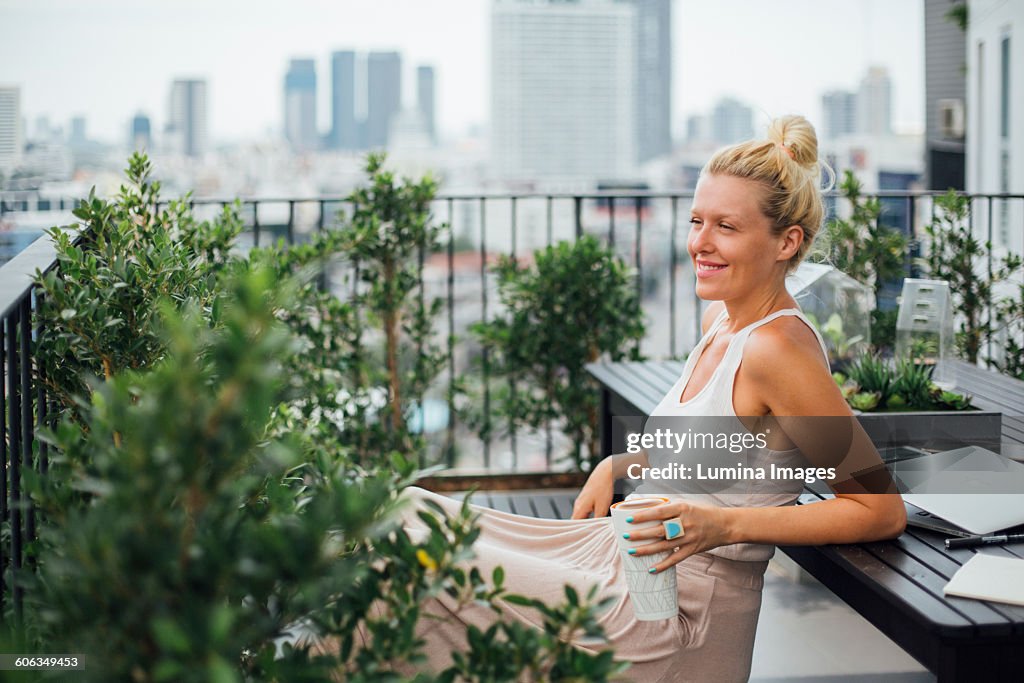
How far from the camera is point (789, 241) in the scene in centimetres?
177

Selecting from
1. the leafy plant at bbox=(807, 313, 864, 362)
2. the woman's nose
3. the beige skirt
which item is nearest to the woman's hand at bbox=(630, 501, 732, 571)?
the beige skirt

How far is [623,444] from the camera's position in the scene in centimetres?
296

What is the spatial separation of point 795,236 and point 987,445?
80cm

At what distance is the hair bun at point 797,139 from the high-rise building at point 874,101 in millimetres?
42133

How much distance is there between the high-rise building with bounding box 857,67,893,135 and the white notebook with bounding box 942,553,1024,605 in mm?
42500

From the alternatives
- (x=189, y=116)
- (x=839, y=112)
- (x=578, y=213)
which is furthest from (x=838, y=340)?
(x=839, y=112)

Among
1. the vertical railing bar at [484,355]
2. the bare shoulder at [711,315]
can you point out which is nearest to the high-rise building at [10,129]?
the vertical railing bar at [484,355]

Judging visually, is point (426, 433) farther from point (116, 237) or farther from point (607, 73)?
point (607, 73)

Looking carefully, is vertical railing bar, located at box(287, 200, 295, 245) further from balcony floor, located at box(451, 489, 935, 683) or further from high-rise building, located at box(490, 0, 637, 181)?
high-rise building, located at box(490, 0, 637, 181)

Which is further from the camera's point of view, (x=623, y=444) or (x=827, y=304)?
(x=623, y=444)

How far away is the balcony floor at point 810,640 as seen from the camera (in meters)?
2.53

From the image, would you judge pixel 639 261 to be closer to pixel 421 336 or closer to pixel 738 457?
pixel 421 336

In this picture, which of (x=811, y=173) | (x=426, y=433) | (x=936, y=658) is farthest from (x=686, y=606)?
(x=426, y=433)

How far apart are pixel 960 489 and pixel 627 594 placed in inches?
27.2
